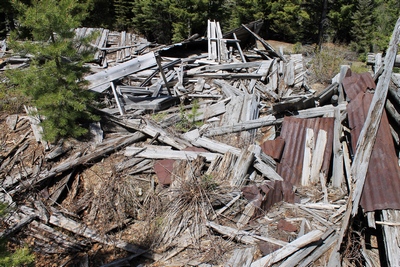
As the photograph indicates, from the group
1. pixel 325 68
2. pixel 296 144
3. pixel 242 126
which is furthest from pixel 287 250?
pixel 325 68

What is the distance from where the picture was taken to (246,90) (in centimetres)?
874

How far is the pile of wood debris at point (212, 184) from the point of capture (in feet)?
13.3

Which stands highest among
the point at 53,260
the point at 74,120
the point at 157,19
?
the point at 157,19

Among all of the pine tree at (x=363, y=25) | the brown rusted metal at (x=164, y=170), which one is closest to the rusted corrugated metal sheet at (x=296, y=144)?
the brown rusted metal at (x=164, y=170)

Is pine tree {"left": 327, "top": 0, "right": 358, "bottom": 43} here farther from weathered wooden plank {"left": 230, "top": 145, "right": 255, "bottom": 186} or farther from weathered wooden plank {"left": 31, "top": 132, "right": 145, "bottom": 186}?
weathered wooden plank {"left": 31, "top": 132, "right": 145, "bottom": 186}

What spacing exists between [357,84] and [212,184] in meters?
3.66

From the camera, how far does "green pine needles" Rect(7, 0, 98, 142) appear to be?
517cm

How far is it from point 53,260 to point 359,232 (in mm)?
4253

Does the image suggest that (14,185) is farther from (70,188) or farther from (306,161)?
(306,161)

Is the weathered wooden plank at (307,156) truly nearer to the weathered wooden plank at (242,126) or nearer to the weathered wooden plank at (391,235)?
the weathered wooden plank at (242,126)

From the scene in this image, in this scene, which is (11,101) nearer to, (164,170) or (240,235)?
(164,170)

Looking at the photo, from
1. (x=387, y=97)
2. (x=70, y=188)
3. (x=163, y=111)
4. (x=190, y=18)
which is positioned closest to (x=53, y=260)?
(x=70, y=188)

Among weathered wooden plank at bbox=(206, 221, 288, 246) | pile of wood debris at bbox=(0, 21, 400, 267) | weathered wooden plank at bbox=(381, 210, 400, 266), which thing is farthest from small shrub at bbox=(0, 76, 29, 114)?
weathered wooden plank at bbox=(381, 210, 400, 266)

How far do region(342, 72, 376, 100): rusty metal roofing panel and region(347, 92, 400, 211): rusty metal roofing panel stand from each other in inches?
40.2
